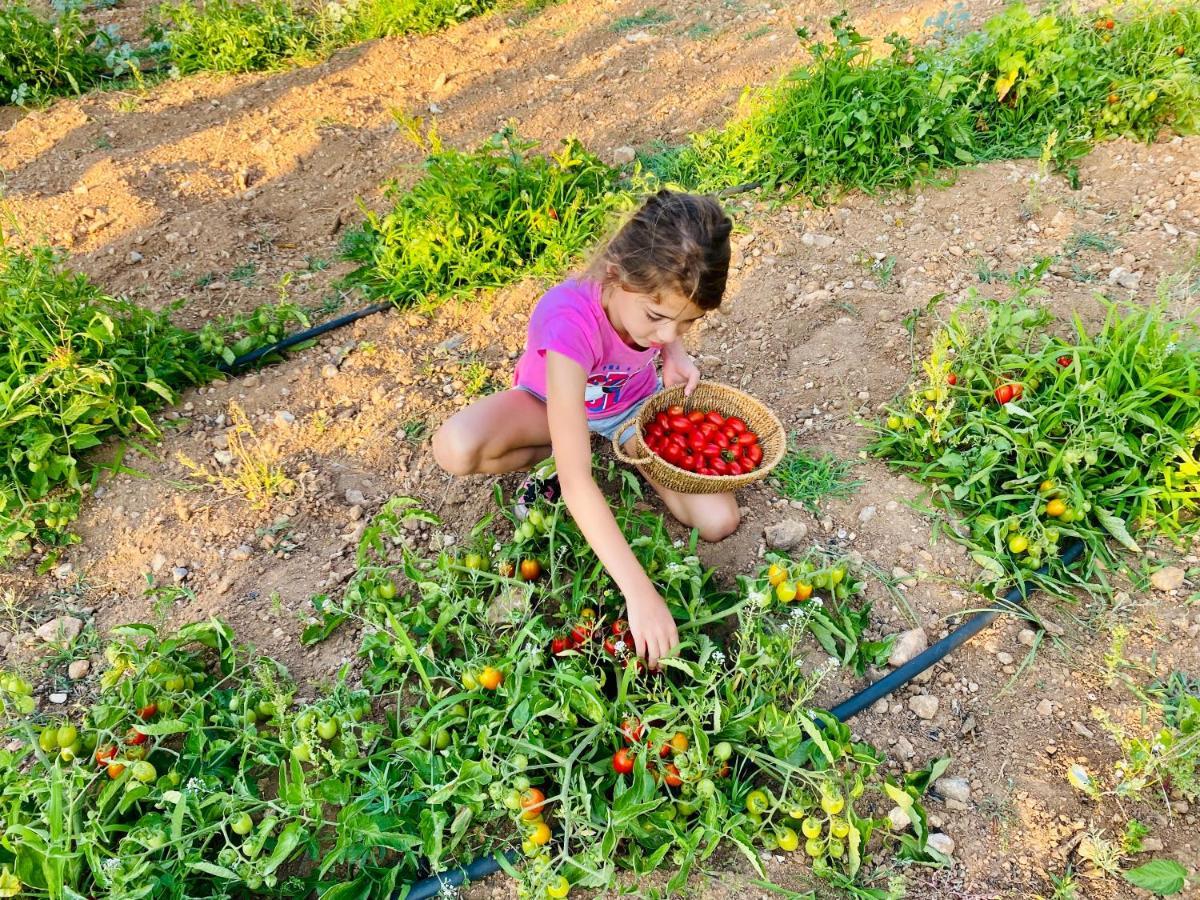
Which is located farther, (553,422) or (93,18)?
(93,18)

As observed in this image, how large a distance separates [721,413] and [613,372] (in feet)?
1.56

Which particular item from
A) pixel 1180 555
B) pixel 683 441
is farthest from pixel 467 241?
pixel 1180 555

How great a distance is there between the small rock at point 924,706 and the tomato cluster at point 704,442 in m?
0.79

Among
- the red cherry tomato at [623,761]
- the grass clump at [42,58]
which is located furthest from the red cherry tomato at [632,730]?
the grass clump at [42,58]

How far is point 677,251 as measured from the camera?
6.57ft

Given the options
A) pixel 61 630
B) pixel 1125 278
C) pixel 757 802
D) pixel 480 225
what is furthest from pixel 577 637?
pixel 1125 278

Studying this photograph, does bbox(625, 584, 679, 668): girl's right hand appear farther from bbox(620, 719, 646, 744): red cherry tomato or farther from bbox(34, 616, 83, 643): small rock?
bbox(34, 616, 83, 643): small rock

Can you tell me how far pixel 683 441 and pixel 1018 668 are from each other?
44.4 inches

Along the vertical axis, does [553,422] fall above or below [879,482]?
above

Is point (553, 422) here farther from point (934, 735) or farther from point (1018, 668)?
point (1018, 668)

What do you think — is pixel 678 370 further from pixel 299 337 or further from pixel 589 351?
pixel 299 337

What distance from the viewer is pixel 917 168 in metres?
3.66

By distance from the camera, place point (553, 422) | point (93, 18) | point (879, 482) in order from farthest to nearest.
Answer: point (93, 18) → point (879, 482) → point (553, 422)

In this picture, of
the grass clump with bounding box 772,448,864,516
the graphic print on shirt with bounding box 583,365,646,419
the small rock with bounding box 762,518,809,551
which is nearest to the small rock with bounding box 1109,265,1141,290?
the grass clump with bounding box 772,448,864,516
